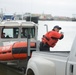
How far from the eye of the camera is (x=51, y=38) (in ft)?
27.2

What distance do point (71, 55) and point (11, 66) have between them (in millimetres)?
7302

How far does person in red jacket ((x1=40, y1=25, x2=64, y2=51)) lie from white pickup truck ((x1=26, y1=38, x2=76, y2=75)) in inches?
73.2

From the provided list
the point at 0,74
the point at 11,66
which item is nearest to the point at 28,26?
the point at 11,66

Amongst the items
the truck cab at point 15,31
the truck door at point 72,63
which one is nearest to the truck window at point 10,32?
the truck cab at point 15,31

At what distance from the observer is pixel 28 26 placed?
488 inches

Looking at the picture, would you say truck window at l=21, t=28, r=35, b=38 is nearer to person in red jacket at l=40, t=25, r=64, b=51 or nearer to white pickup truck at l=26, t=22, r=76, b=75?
person in red jacket at l=40, t=25, r=64, b=51

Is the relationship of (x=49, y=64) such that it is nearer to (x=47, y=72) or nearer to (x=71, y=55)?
(x=47, y=72)

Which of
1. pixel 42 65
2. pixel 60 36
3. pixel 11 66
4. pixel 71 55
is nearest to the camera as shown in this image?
pixel 71 55

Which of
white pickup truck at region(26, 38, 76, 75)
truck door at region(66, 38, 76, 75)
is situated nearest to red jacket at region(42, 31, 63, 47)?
white pickup truck at region(26, 38, 76, 75)

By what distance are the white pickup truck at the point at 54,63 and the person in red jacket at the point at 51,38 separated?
1860mm

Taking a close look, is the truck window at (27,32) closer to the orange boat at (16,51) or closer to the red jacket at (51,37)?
Result: the orange boat at (16,51)

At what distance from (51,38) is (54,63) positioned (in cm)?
308

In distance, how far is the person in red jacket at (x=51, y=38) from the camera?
8.04 meters

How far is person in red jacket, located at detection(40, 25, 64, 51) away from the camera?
26.4ft
